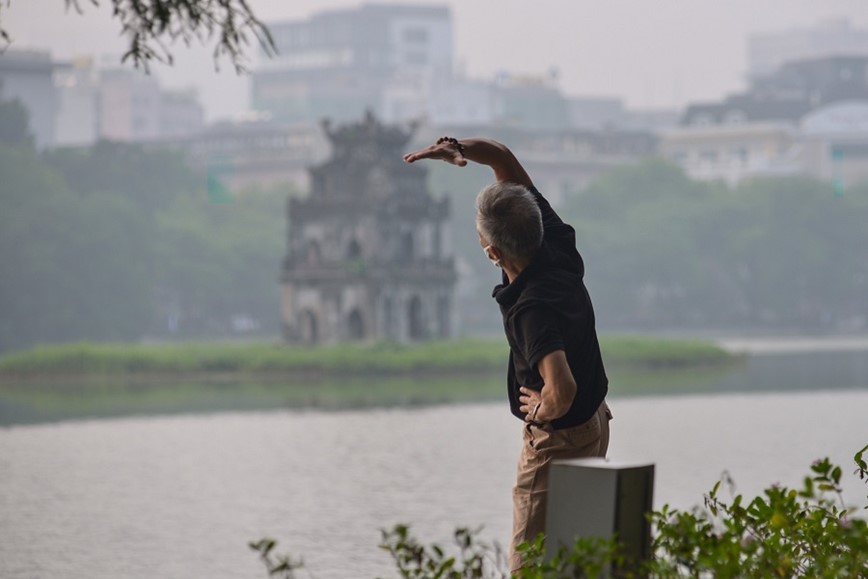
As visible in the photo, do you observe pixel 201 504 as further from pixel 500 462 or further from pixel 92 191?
pixel 92 191

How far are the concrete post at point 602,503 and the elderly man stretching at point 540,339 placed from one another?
1.49 ft

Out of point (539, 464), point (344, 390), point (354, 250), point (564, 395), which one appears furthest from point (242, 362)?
point (564, 395)

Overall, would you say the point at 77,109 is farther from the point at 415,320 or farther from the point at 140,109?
the point at 415,320

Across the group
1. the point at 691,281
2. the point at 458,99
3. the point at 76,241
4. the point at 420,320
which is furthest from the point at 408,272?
the point at 458,99

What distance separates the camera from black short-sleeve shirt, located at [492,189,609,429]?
5.83 meters

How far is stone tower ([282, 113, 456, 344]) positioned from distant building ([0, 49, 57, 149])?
39.3 meters

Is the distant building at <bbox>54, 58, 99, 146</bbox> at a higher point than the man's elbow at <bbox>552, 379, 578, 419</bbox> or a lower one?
higher

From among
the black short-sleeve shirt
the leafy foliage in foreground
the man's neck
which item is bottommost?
the leafy foliage in foreground

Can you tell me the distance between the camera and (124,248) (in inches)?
2613

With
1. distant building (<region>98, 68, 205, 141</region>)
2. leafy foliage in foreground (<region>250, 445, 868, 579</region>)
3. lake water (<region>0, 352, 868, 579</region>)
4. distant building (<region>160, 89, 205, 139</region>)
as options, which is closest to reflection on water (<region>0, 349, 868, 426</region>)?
lake water (<region>0, 352, 868, 579</region>)

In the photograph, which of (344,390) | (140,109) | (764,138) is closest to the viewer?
(344,390)

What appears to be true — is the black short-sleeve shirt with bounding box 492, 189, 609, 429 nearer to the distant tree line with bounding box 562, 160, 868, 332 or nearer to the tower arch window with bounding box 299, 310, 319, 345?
the tower arch window with bounding box 299, 310, 319, 345

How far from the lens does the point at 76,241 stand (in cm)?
6384

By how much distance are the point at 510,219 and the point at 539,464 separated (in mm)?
808
